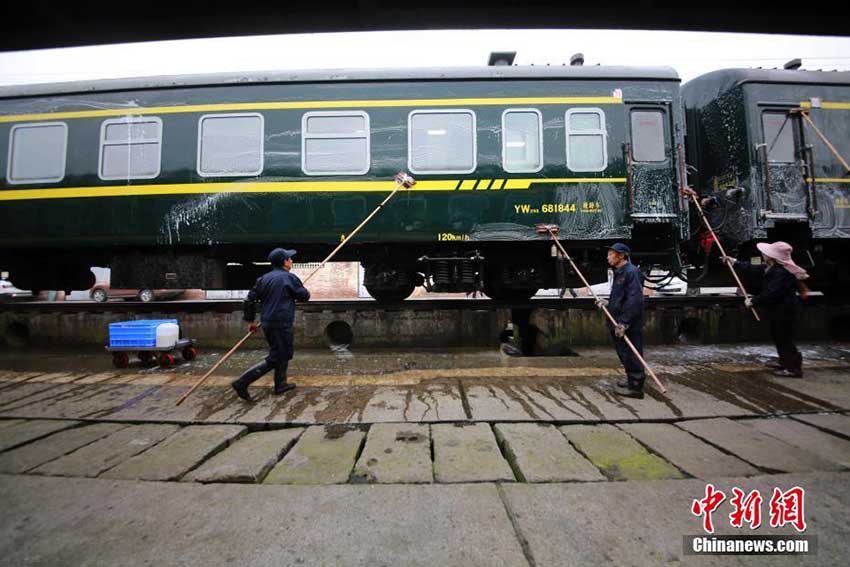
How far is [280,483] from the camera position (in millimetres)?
2355

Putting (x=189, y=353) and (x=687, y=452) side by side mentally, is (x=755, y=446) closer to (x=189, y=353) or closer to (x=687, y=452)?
(x=687, y=452)

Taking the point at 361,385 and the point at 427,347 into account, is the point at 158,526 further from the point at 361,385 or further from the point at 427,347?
the point at 427,347

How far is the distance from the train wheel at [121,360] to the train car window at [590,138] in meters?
6.53

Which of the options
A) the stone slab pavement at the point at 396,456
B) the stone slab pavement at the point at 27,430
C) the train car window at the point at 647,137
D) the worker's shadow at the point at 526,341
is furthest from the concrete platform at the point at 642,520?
the train car window at the point at 647,137

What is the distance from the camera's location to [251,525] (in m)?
1.96

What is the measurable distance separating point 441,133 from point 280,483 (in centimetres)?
466

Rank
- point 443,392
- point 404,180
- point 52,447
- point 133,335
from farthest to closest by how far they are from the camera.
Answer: point 404,180
point 133,335
point 443,392
point 52,447

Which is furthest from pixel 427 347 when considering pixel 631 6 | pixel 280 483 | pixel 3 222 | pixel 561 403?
pixel 3 222

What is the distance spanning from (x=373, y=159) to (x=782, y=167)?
5.73 metres

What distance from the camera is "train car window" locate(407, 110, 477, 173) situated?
5.35 m

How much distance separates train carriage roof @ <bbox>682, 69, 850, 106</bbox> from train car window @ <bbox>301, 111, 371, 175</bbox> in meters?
5.25

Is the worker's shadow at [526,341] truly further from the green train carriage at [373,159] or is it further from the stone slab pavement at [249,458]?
the stone slab pavement at [249,458]

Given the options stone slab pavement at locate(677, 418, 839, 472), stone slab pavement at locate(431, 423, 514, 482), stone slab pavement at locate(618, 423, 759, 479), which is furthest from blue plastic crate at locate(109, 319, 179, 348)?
stone slab pavement at locate(677, 418, 839, 472)

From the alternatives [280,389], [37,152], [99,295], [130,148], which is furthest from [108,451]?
[99,295]
